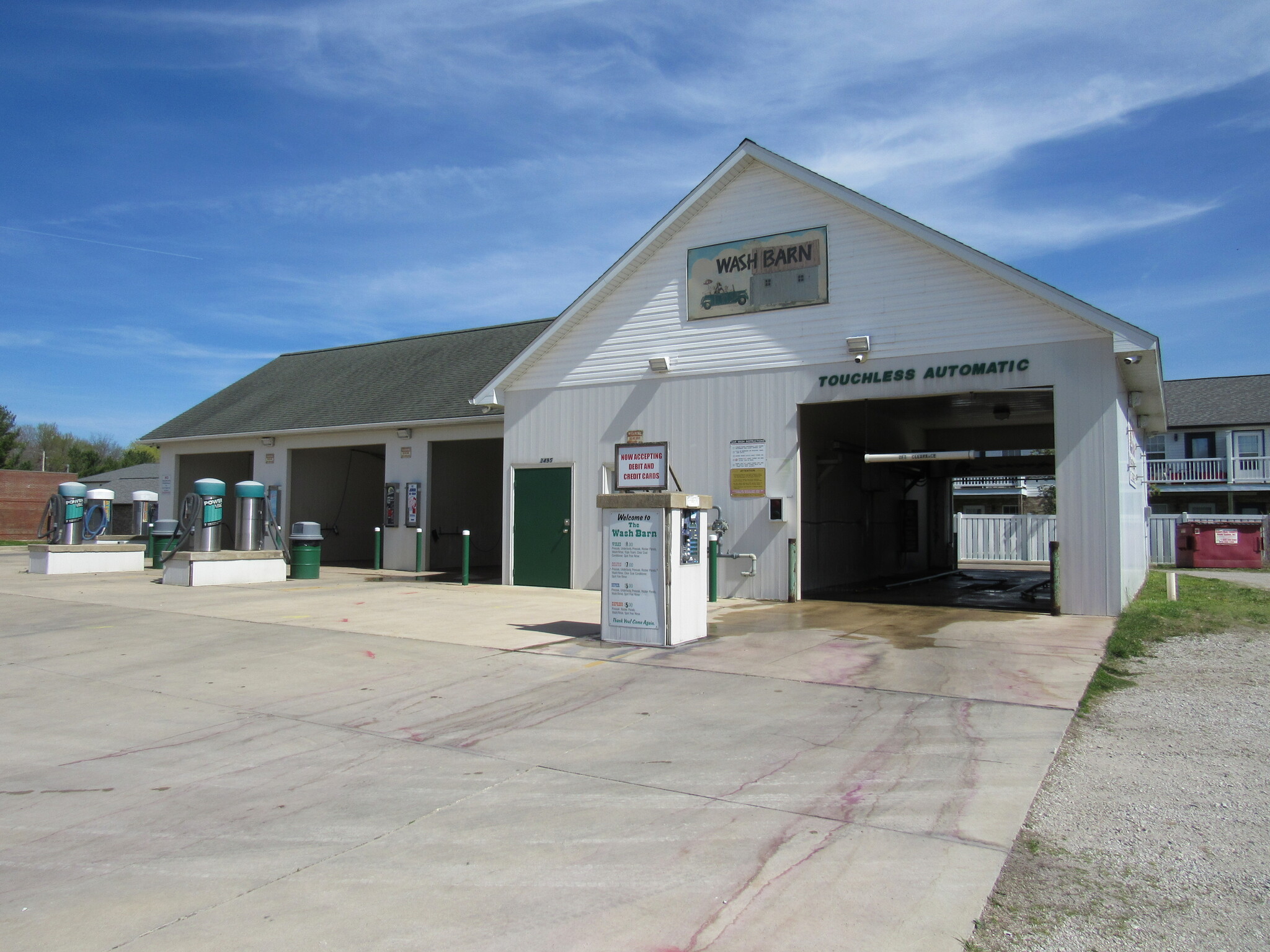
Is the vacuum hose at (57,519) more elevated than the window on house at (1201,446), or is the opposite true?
the window on house at (1201,446)

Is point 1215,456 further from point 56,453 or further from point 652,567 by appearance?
point 56,453

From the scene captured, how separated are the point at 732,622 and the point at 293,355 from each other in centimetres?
2358

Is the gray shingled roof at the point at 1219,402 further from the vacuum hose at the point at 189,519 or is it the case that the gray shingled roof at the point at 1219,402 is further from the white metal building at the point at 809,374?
the vacuum hose at the point at 189,519

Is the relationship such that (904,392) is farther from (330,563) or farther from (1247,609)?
(330,563)

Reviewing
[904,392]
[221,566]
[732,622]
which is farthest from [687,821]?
[221,566]

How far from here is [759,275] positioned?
15.2 m

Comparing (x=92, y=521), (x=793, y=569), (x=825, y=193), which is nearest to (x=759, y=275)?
(x=825, y=193)

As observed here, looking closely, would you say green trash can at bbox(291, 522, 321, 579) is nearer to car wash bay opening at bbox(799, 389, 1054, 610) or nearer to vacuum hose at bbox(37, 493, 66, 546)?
vacuum hose at bbox(37, 493, 66, 546)

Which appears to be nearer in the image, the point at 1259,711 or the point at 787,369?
the point at 1259,711

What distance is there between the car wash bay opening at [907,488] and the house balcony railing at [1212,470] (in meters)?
17.6

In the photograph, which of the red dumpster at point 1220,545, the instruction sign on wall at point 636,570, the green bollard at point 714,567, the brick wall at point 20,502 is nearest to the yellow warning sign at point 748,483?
the green bollard at point 714,567

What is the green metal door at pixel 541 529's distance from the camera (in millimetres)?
17109

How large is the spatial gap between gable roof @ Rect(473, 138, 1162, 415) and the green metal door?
6.36 feet

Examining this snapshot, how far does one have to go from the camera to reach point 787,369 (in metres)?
14.9
